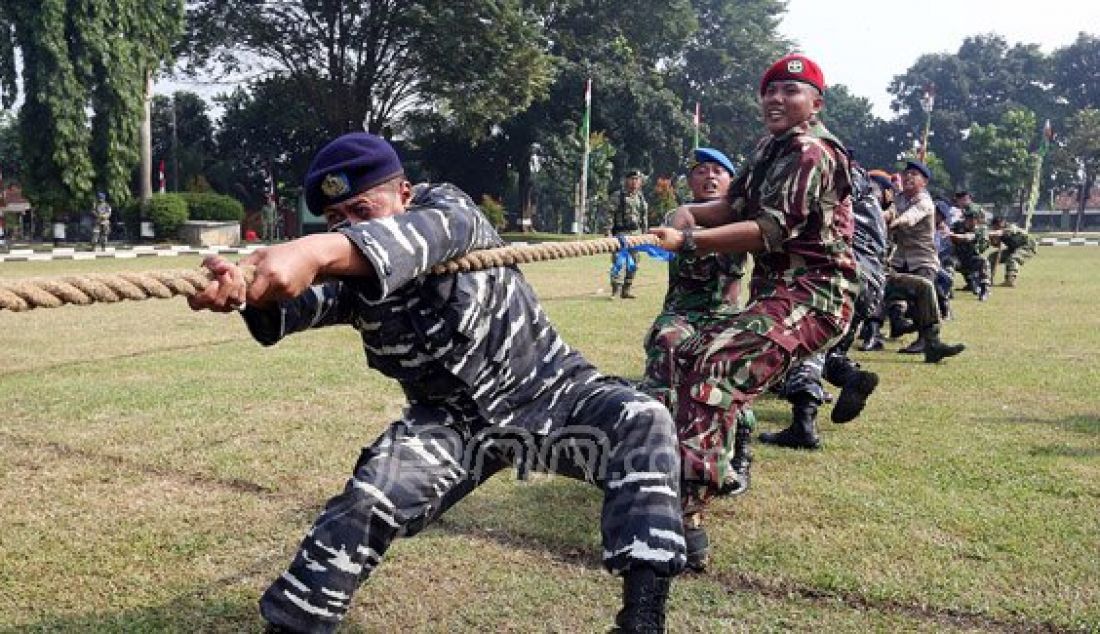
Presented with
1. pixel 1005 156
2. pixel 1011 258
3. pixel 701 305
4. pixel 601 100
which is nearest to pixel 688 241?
pixel 701 305

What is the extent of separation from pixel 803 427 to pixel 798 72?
7.33ft

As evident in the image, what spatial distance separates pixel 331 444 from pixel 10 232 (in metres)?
46.4

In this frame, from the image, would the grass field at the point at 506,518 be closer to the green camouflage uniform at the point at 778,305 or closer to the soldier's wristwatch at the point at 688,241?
the green camouflage uniform at the point at 778,305

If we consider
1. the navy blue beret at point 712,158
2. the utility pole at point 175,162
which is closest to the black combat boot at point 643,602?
the navy blue beret at point 712,158

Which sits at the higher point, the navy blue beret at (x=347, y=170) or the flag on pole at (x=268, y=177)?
the flag on pole at (x=268, y=177)

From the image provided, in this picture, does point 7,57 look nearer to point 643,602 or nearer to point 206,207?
point 206,207

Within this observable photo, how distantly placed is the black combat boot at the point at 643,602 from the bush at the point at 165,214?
3027cm

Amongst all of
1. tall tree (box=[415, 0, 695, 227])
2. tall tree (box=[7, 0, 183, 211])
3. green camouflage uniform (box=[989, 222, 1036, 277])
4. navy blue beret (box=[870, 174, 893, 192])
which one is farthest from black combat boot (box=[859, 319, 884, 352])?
tall tree (box=[415, 0, 695, 227])

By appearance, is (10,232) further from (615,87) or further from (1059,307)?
(1059,307)

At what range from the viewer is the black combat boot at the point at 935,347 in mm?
8016

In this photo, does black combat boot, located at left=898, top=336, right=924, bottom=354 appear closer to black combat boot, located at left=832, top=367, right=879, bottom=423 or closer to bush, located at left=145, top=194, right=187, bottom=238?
black combat boot, located at left=832, top=367, right=879, bottom=423

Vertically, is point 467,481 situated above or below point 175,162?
below

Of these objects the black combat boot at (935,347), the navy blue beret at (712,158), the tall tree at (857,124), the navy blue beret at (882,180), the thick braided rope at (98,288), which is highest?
the tall tree at (857,124)

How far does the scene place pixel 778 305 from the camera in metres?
3.46
